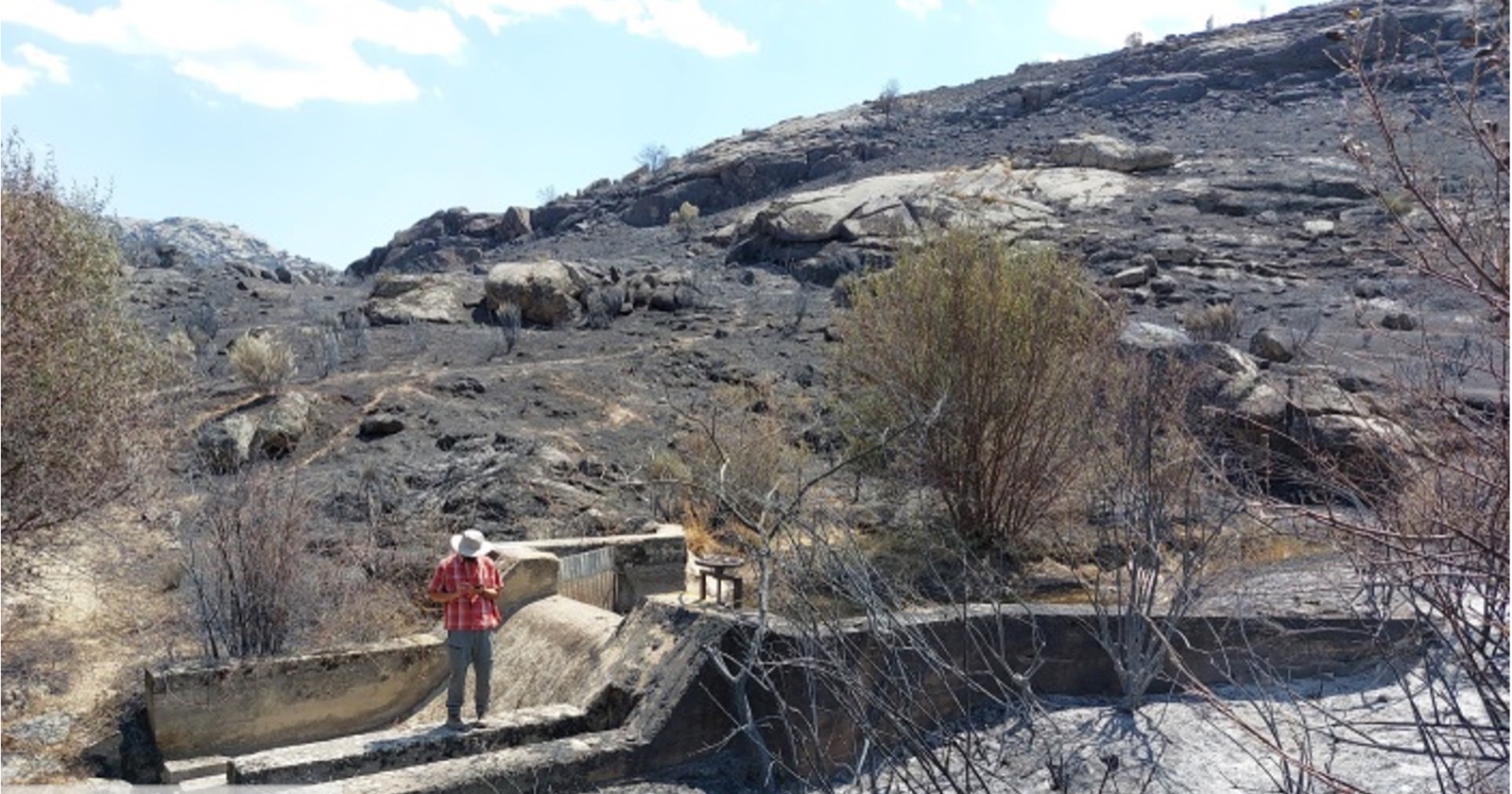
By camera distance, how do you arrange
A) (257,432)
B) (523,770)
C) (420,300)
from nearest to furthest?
(523,770)
(257,432)
(420,300)

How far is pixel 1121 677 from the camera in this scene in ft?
33.1

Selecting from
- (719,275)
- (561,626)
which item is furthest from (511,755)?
(719,275)

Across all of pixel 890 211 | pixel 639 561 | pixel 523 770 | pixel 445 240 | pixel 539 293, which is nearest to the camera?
pixel 523 770

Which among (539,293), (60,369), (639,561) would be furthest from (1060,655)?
(539,293)

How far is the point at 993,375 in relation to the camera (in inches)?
606

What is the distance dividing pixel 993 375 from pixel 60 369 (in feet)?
31.9

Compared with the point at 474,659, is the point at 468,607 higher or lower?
higher

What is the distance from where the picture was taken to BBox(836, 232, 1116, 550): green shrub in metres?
15.4

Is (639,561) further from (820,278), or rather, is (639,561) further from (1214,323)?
(820,278)

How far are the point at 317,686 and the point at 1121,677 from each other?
6.28 metres

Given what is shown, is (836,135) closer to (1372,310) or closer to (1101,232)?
(1101,232)

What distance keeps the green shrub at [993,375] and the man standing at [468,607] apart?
7168mm

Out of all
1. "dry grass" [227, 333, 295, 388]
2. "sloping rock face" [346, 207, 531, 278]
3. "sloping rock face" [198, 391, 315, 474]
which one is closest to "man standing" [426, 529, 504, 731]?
"sloping rock face" [198, 391, 315, 474]

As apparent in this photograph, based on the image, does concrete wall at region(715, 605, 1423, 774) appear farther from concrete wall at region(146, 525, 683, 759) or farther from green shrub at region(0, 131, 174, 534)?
green shrub at region(0, 131, 174, 534)
